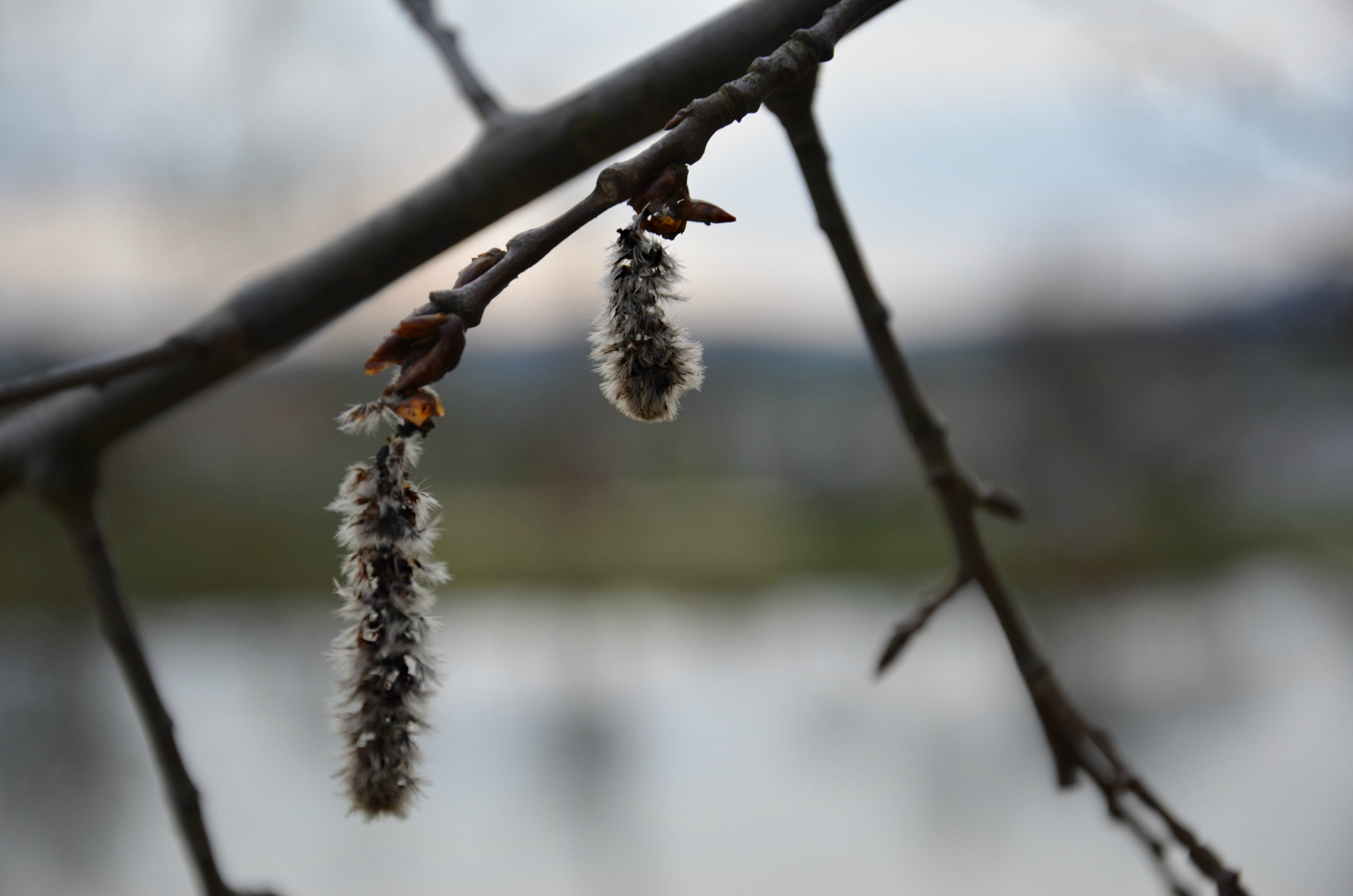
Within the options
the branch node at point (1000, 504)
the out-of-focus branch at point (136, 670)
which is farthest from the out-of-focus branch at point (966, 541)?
the out-of-focus branch at point (136, 670)

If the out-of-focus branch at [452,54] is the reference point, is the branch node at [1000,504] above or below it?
below

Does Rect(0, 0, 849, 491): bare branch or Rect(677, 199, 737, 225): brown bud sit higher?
Rect(0, 0, 849, 491): bare branch

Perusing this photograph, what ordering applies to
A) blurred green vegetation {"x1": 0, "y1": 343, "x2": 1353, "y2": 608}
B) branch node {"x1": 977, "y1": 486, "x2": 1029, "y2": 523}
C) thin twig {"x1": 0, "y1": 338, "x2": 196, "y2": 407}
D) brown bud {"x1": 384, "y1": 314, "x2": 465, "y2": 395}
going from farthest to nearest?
blurred green vegetation {"x1": 0, "y1": 343, "x2": 1353, "y2": 608}, branch node {"x1": 977, "y1": 486, "x2": 1029, "y2": 523}, thin twig {"x1": 0, "y1": 338, "x2": 196, "y2": 407}, brown bud {"x1": 384, "y1": 314, "x2": 465, "y2": 395}

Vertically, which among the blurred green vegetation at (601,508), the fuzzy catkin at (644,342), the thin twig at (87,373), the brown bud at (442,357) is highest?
the blurred green vegetation at (601,508)

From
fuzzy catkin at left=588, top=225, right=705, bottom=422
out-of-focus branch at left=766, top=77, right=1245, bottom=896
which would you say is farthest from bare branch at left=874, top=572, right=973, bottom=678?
fuzzy catkin at left=588, top=225, right=705, bottom=422

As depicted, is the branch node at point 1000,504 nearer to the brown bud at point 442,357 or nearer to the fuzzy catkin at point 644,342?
the fuzzy catkin at point 644,342

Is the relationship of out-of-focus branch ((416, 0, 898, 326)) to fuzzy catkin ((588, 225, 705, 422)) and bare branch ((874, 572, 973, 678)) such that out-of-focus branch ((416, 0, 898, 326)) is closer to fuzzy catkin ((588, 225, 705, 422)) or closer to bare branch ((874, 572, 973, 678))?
fuzzy catkin ((588, 225, 705, 422))
